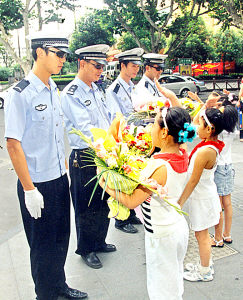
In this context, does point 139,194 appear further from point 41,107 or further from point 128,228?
point 128,228

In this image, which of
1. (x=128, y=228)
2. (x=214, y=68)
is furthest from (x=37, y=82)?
(x=214, y=68)

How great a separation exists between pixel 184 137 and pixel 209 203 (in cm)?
110

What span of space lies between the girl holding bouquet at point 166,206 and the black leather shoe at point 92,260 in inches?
46.6

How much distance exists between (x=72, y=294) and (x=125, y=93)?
2495mm

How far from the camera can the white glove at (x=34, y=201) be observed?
241cm

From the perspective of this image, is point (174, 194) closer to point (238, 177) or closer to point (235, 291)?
point (235, 291)

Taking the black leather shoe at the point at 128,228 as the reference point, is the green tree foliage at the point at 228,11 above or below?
above

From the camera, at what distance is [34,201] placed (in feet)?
7.91

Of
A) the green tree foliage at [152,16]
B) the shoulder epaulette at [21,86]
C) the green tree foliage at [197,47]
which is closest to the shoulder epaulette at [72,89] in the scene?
the shoulder epaulette at [21,86]

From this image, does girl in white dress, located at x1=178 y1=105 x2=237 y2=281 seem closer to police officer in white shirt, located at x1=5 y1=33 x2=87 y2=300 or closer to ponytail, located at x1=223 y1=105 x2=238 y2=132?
ponytail, located at x1=223 y1=105 x2=238 y2=132

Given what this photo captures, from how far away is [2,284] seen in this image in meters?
3.06

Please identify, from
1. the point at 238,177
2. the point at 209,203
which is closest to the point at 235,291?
the point at 209,203

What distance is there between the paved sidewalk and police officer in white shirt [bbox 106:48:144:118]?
5.21 feet

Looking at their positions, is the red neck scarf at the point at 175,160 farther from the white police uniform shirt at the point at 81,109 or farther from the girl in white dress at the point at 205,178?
the white police uniform shirt at the point at 81,109
